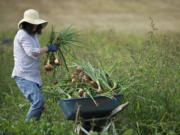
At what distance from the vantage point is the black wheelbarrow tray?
3.43 metres

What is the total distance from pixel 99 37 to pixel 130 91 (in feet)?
25.4

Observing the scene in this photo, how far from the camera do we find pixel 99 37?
1176cm

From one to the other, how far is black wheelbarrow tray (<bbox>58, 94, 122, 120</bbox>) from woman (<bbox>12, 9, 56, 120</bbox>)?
0.76 meters

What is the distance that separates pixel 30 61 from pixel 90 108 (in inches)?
49.8

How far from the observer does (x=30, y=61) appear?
171 inches

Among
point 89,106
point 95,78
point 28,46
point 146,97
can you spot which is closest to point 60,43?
point 28,46

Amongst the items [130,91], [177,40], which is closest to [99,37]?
[177,40]

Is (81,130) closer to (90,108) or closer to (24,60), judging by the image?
(90,108)

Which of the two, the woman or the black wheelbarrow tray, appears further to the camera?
the woman

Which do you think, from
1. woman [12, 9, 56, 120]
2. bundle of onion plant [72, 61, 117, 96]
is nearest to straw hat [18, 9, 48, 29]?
woman [12, 9, 56, 120]

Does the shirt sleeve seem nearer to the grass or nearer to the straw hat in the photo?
the straw hat

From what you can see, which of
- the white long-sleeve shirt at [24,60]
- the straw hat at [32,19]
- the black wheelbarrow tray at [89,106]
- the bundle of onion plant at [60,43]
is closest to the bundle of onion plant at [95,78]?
the black wheelbarrow tray at [89,106]

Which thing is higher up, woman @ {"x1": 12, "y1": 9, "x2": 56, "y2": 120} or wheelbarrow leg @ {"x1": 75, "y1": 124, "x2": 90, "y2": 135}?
woman @ {"x1": 12, "y1": 9, "x2": 56, "y2": 120}

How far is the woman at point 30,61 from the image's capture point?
4.17m
